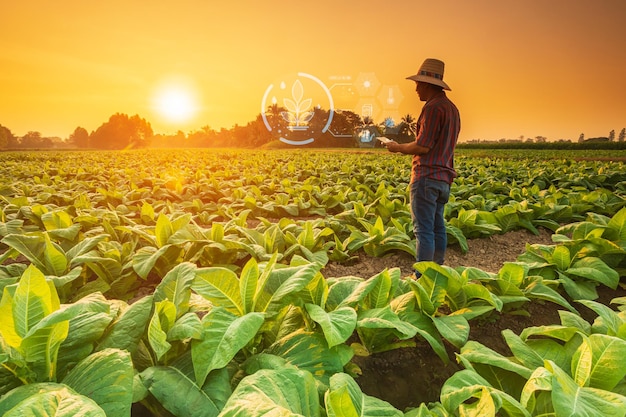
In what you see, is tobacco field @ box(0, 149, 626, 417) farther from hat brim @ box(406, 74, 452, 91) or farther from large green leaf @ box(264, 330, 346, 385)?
hat brim @ box(406, 74, 452, 91)

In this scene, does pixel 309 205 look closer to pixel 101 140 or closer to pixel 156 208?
pixel 156 208

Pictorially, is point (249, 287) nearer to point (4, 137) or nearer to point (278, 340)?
point (278, 340)

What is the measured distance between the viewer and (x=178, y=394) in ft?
4.16

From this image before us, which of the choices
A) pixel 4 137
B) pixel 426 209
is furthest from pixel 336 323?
pixel 4 137

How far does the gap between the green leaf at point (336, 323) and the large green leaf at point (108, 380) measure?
0.64 meters

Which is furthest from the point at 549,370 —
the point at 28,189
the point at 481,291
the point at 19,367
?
the point at 28,189

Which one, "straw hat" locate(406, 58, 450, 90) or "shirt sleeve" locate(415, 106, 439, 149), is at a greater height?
"straw hat" locate(406, 58, 450, 90)

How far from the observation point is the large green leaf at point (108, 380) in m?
1.12

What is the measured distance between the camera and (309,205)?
20.7 ft

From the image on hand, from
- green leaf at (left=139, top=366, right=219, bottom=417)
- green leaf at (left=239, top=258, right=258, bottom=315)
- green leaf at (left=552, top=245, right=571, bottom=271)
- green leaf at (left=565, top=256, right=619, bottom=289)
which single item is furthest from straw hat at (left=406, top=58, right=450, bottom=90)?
green leaf at (left=139, top=366, right=219, bottom=417)

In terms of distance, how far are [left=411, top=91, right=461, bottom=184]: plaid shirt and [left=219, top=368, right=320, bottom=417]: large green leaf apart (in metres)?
2.74

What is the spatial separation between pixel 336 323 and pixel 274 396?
408mm

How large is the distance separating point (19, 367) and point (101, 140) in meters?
99.3

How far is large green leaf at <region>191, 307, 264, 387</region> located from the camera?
128cm
